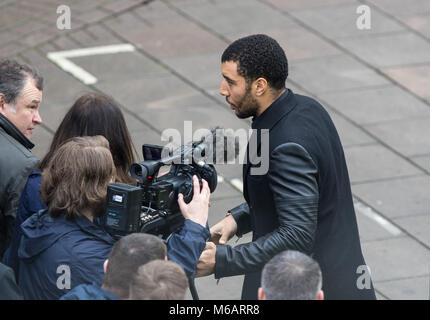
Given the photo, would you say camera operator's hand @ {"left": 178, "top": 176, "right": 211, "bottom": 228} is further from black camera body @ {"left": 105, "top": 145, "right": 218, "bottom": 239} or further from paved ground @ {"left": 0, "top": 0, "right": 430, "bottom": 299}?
paved ground @ {"left": 0, "top": 0, "right": 430, "bottom": 299}

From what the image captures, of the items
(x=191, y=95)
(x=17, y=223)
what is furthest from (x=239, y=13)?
(x=17, y=223)

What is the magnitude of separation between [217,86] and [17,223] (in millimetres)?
5081

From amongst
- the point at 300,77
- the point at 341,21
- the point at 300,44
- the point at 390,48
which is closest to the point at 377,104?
the point at 300,77

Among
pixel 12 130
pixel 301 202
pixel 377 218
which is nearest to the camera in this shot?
pixel 301 202

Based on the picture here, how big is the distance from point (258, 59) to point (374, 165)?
14.1 ft

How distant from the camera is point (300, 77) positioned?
9648mm

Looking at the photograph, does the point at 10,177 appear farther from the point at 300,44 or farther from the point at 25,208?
the point at 300,44

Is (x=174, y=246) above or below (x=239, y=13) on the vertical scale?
above

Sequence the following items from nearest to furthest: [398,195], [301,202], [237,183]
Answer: [301,202] → [398,195] → [237,183]

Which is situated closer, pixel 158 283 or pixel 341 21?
pixel 158 283

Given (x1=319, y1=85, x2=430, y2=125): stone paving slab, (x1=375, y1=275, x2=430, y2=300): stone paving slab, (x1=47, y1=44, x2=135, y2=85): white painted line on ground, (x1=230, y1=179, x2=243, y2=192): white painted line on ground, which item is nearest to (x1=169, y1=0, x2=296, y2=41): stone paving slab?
(x1=47, y1=44, x2=135, y2=85): white painted line on ground

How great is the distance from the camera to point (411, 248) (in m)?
7.05

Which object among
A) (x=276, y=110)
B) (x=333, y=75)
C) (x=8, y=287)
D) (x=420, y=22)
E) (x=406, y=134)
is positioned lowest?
(x=406, y=134)
